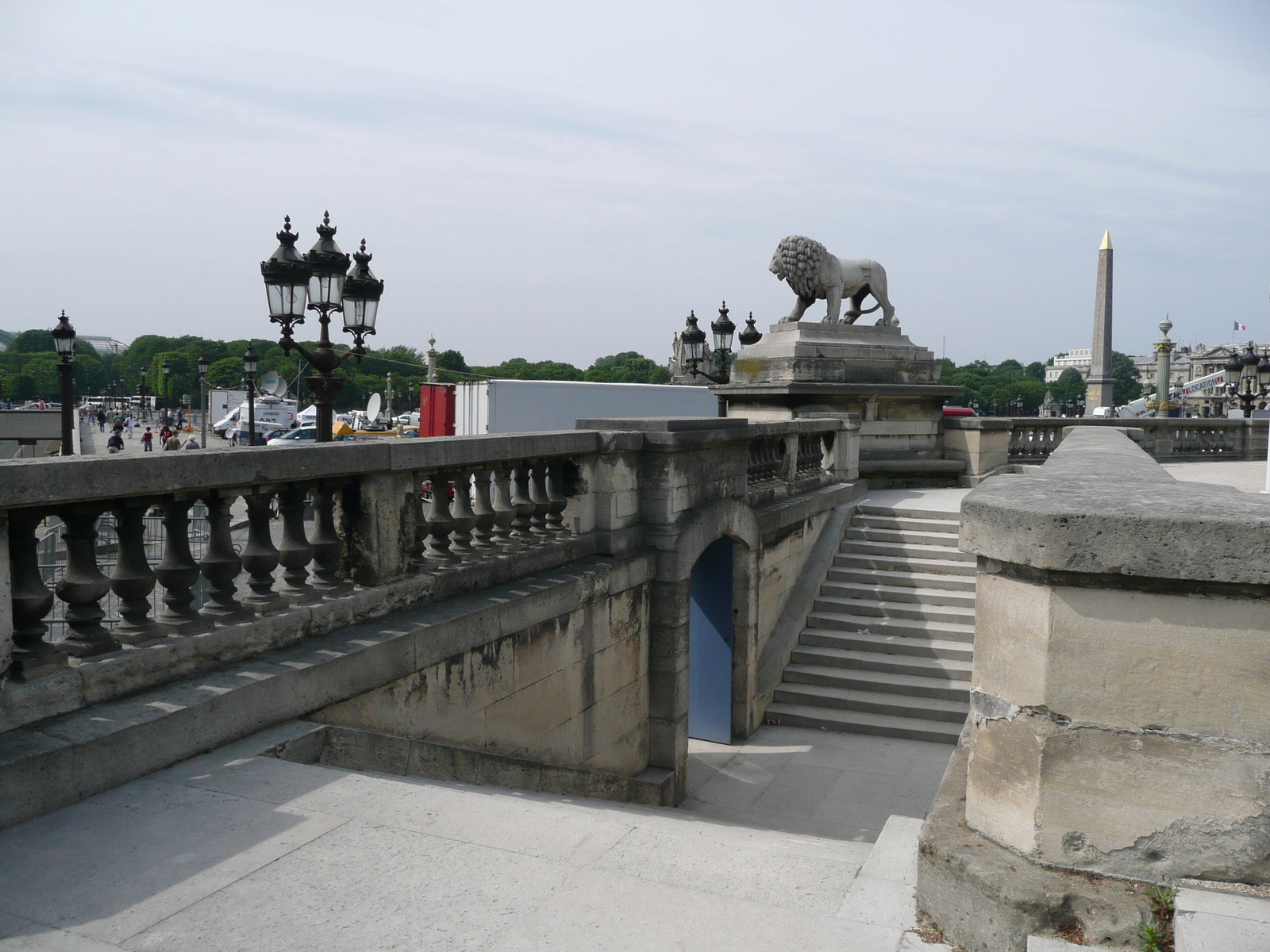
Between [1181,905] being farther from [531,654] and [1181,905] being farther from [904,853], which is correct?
[531,654]

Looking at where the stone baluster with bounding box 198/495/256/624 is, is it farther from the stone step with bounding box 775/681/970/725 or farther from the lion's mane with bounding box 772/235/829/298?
the lion's mane with bounding box 772/235/829/298

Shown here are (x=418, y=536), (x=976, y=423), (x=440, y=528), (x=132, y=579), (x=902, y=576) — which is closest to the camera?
(x=132, y=579)

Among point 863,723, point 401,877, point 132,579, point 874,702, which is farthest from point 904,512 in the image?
point 401,877

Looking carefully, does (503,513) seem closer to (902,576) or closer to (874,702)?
(874,702)

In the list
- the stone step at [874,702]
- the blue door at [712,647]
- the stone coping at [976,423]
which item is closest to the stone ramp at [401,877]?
the blue door at [712,647]

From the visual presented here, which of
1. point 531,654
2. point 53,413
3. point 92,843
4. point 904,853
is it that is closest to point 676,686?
point 531,654

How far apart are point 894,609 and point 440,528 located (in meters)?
6.54

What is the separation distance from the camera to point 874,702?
30.4 ft

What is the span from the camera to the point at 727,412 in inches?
651

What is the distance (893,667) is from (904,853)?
277 inches

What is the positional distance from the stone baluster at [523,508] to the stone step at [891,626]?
520 centimetres

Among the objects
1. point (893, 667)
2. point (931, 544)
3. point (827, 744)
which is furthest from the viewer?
point (931, 544)

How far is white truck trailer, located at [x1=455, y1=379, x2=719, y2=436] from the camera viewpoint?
2080 cm

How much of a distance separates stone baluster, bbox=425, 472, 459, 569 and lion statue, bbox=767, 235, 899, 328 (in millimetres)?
10793
